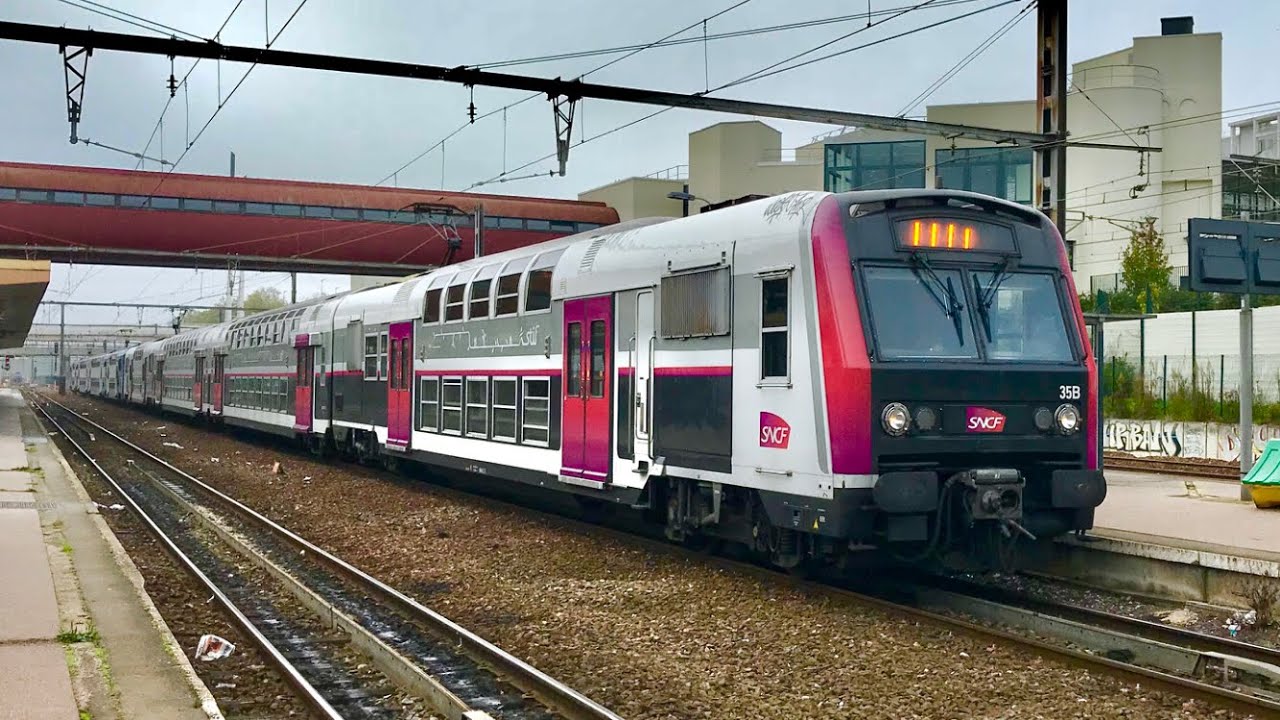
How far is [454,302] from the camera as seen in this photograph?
58.3ft

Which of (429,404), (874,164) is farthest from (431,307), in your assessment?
(874,164)

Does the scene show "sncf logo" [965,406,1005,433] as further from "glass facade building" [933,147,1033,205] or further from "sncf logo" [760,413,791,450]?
"glass facade building" [933,147,1033,205]

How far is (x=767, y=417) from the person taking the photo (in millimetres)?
10109

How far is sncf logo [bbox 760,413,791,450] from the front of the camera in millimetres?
9852

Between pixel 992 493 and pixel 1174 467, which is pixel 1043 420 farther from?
pixel 1174 467

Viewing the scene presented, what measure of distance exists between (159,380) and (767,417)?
4575 centimetres

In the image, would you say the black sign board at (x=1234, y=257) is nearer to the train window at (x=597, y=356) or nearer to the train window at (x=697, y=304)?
the train window at (x=697, y=304)

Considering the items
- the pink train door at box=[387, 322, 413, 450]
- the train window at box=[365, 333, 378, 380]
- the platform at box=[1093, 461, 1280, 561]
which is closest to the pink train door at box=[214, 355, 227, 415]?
the train window at box=[365, 333, 378, 380]

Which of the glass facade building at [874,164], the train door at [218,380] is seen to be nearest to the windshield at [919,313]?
the train door at [218,380]

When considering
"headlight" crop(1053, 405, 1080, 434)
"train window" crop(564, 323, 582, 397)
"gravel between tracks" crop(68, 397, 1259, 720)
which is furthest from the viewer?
"train window" crop(564, 323, 582, 397)

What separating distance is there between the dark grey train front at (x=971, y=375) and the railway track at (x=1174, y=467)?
11.8 meters

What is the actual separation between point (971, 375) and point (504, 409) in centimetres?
757

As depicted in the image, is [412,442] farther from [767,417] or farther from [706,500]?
[767,417]

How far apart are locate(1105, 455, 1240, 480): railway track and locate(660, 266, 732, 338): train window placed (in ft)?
42.2
